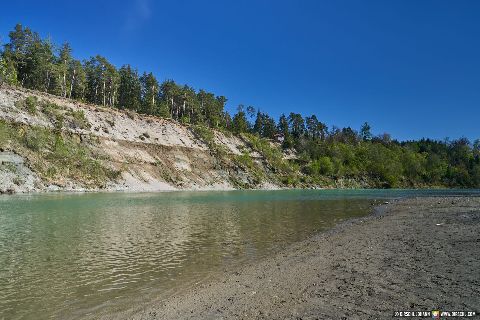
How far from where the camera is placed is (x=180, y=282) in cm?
1244

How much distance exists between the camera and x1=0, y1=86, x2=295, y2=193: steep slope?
6309cm

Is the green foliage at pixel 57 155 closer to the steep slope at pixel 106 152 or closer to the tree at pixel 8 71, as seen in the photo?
the steep slope at pixel 106 152

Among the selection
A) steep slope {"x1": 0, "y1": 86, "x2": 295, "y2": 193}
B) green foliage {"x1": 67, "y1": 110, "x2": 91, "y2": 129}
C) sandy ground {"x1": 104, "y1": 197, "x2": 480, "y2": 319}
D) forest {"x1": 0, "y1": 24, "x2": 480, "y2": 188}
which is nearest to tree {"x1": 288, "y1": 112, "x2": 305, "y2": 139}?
forest {"x1": 0, "y1": 24, "x2": 480, "y2": 188}

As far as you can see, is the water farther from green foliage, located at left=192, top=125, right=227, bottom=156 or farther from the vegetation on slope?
green foliage, located at left=192, top=125, right=227, bottom=156

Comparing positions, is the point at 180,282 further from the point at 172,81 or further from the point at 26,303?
the point at 172,81

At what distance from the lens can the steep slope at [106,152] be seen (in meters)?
63.1

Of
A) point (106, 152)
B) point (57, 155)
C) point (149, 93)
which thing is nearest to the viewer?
point (57, 155)

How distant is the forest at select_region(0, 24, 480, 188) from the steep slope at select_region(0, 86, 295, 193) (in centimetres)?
1288

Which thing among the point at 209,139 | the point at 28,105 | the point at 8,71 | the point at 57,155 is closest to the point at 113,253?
the point at 57,155

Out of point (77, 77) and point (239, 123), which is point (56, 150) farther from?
point (239, 123)

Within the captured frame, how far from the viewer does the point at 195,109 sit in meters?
142

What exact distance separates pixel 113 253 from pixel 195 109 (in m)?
129

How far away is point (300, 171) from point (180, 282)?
129m

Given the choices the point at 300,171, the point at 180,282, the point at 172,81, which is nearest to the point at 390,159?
the point at 300,171
